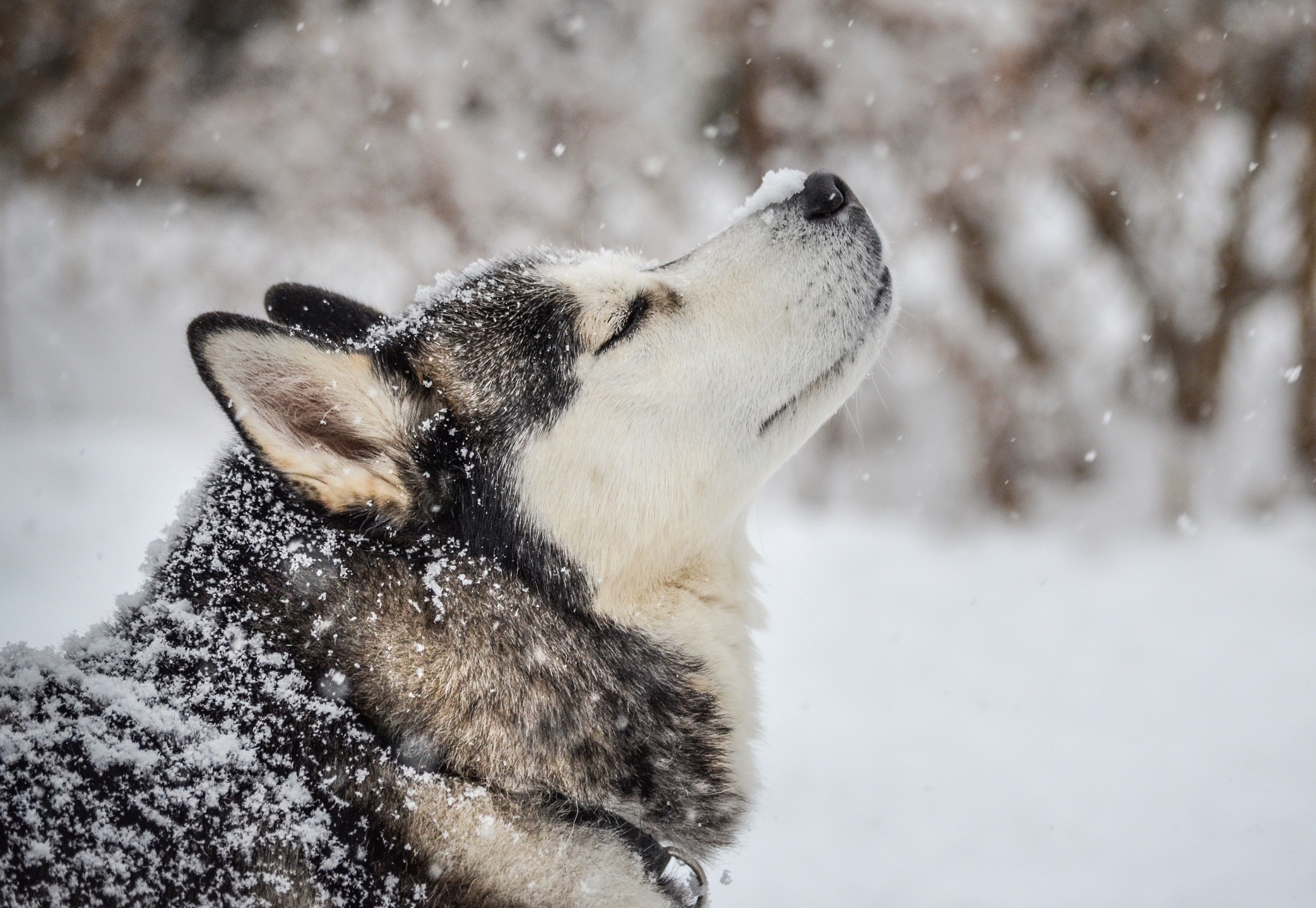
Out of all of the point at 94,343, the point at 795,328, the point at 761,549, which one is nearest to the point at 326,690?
the point at 795,328

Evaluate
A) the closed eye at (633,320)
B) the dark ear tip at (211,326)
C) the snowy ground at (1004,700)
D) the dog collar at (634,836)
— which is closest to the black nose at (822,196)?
the closed eye at (633,320)

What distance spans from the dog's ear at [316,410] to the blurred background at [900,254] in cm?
298

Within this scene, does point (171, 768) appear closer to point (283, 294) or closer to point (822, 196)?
point (283, 294)

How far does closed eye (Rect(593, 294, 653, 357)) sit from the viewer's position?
2.25 m

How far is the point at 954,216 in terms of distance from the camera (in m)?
7.56

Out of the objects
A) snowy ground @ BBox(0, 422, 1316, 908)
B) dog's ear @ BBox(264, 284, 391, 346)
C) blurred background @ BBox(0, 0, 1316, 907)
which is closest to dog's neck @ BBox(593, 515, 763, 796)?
snowy ground @ BBox(0, 422, 1316, 908)

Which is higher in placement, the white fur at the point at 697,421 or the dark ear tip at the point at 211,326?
the white fur at the point at 697,421

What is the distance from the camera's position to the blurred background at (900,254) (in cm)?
519

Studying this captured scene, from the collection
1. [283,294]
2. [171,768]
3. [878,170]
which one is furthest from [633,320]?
[878,170]

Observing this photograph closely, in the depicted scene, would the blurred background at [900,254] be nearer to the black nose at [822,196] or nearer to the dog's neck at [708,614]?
the dog's neck at [708,614]

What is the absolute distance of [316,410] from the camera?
190 centimetres

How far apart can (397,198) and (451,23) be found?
191cm

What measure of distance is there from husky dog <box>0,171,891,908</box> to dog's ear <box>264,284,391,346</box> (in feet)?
0.05

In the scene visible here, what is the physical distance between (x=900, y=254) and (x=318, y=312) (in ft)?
20.6
